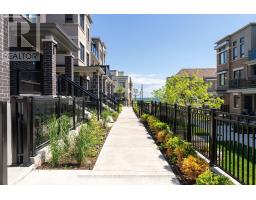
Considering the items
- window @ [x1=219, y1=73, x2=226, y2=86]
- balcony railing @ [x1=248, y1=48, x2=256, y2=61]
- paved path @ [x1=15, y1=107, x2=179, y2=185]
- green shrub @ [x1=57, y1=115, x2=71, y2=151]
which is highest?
balcony railing @ [x1=248, y1=48, x2=256, y2=61]

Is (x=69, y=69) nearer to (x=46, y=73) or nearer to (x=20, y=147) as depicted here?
(x=46, y=73)

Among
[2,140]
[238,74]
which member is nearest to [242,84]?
[238,74]

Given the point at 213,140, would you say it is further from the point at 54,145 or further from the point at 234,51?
the point at 234,51

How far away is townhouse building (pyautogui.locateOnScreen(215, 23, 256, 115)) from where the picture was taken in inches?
1211

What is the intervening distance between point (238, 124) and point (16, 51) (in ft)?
45.6

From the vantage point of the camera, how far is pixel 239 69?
3416 centimetres

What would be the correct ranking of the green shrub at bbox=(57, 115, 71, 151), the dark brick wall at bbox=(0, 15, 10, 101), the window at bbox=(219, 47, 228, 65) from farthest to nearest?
the window at bbox=(219, 47, 228, 65) → the green shrub at bbox=(57, 115, 71, 151) → the dark brick wall at bbox=(0, 15, 10, 101)

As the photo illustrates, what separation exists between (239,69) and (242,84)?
3353mm

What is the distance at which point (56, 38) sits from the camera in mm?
14766

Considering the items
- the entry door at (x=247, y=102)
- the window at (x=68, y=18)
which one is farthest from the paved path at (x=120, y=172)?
the entry door at (x=247, y=102)

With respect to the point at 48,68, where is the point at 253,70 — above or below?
above

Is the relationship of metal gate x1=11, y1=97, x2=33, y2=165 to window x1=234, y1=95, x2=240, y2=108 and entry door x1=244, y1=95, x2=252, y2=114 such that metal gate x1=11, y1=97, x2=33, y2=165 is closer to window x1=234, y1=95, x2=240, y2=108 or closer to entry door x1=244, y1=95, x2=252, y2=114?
entry door x1=244, y1=95, x2=252, y2=114

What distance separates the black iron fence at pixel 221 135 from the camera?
4.92 meters

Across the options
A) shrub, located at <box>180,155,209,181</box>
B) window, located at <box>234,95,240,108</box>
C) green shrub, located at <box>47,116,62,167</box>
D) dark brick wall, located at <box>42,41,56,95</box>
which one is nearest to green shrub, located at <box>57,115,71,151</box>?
green shrub, located at <box>47,116,62,167</box>
